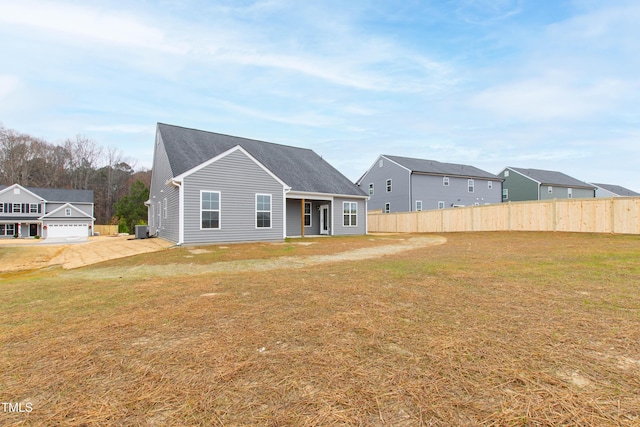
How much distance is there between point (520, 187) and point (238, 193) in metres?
37.2

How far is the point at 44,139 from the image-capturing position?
4222cm

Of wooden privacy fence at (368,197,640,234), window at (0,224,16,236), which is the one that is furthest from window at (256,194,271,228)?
window at (0,224,16,236)

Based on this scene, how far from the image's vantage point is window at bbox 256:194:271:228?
50.6 ft

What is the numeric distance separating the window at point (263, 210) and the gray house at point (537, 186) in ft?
115

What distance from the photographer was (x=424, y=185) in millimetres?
30734

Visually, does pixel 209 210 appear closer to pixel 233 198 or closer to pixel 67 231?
pixel 233 198

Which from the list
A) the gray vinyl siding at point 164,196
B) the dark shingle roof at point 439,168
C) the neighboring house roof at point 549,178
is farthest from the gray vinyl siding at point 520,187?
the gray vinyl siding at point 164,196

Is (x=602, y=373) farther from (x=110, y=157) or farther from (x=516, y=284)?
(x=110, y=157)

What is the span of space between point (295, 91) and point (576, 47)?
14332 mm

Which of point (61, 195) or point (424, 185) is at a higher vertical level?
point (424, 185)

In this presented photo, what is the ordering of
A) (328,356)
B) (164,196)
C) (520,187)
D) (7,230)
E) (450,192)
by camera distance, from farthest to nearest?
(520,187)
(7,230)
(450,192)
(164,196)
(328,356)

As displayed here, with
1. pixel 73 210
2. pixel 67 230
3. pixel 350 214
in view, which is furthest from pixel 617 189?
pixel 73 210

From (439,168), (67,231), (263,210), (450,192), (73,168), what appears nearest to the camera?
(263,210)

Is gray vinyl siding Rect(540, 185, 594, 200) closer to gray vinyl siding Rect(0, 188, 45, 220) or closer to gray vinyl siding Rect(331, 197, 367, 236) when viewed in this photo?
gray vinyl siding Rect(331, 197, 367, 236)
